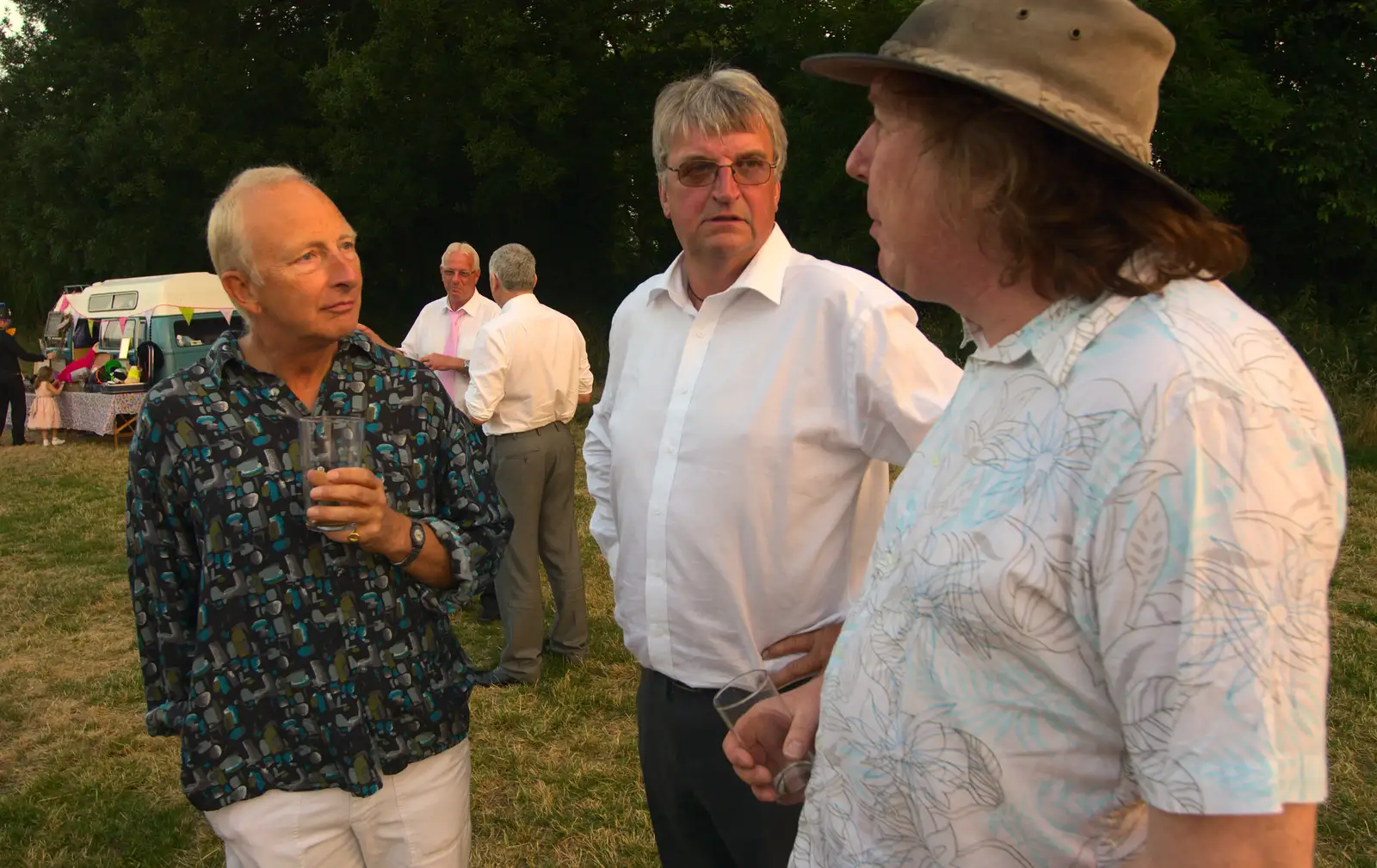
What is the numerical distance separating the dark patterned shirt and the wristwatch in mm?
54

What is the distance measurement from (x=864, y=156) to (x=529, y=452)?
4.26 m

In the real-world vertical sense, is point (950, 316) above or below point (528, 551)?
above

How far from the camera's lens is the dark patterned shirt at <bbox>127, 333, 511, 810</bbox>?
6.71 feet

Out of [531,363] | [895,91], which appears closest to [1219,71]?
[531,363]

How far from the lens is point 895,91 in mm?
1263

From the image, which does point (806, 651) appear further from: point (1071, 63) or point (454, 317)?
point (454, 317)

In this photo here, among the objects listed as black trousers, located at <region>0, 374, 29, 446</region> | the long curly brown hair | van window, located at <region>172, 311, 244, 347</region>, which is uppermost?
the long curly brown hair

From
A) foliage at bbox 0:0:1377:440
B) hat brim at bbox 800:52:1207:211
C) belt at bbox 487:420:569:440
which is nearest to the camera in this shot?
hat brim at bbox 800:52:1207:211

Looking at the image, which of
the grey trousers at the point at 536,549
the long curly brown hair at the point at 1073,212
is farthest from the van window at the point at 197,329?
the long curly brown hair at the point at 1073,212

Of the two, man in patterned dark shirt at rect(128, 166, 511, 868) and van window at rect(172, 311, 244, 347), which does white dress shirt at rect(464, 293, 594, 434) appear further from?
van window at rect(172, 311, 244, 347)

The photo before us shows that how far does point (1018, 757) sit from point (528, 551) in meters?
4.49

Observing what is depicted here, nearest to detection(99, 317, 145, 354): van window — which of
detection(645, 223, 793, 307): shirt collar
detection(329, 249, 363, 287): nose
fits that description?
detection(329, 249, 363, 287): nose

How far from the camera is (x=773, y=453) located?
2.17 meters

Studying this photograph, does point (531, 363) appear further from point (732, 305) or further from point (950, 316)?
point (950, 316)
